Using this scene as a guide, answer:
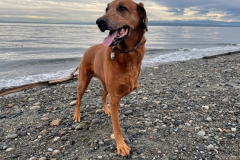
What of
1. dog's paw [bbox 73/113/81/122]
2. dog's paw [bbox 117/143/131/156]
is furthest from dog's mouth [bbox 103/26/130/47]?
dog's paw [bbox 73/113/81/122]

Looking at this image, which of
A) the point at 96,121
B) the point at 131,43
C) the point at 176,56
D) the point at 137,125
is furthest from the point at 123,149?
the point at 176,56

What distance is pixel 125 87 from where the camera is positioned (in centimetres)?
410

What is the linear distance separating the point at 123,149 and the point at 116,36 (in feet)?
6.48

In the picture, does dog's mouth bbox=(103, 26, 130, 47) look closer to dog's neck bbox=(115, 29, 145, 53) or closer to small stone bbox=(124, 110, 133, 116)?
dog's neck bbox=(115, 29, 145, 53)

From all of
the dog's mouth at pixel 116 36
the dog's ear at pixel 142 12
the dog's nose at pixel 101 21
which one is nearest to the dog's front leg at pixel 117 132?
the dog's mouth at pixel 116 36

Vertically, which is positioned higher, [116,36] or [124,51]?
[116,36]

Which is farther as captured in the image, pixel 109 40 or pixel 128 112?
pixel 128 112

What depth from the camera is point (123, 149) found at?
4.09 meters

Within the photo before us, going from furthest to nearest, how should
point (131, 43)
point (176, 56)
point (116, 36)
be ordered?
point (176, 56)
point (131, 43)
point (116, 36)

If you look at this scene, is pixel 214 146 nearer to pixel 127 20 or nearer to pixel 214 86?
pixel 127 20

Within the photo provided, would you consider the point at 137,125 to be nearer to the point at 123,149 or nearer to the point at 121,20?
the point at 123,149

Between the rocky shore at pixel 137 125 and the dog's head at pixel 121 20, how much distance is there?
2059 mm

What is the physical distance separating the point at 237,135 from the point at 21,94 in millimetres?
7285

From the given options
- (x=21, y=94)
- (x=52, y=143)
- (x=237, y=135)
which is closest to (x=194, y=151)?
(x=237, y=135)
